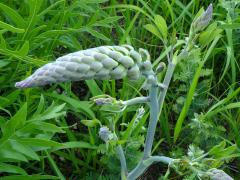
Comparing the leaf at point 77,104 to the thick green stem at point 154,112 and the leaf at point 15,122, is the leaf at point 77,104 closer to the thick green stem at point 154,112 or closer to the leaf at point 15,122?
the leaf at point 15,122

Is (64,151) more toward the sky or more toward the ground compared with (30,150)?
more toward the ground


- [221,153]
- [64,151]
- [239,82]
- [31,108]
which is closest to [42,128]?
[31,108]

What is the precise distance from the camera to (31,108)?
2.15 meters

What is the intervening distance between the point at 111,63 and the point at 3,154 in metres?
0.86

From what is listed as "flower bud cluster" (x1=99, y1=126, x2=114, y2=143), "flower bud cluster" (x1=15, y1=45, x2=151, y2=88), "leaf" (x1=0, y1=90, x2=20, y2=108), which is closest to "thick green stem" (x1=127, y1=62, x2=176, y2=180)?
"flower bud cluster" (x1=99, y1=126, x2=114, y2=143)

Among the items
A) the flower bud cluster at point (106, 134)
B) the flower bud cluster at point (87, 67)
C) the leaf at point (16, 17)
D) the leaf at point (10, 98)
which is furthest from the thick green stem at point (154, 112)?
the leaf at point (16, 17)

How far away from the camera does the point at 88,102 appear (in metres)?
1.98

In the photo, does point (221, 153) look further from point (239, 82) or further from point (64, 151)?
point (239, 82)

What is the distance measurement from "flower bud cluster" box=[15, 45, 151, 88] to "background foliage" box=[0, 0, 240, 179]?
2.36 feet

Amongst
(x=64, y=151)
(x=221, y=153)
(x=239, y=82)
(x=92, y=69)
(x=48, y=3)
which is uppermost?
(x=92, y=69)

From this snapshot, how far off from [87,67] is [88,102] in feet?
3.03

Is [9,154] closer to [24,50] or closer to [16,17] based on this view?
[24,50]

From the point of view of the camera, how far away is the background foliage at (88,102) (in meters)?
2.04

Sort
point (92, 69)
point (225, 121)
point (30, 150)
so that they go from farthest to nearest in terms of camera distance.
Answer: point (225, 121) < point (30, 150) < point (92, 69)
